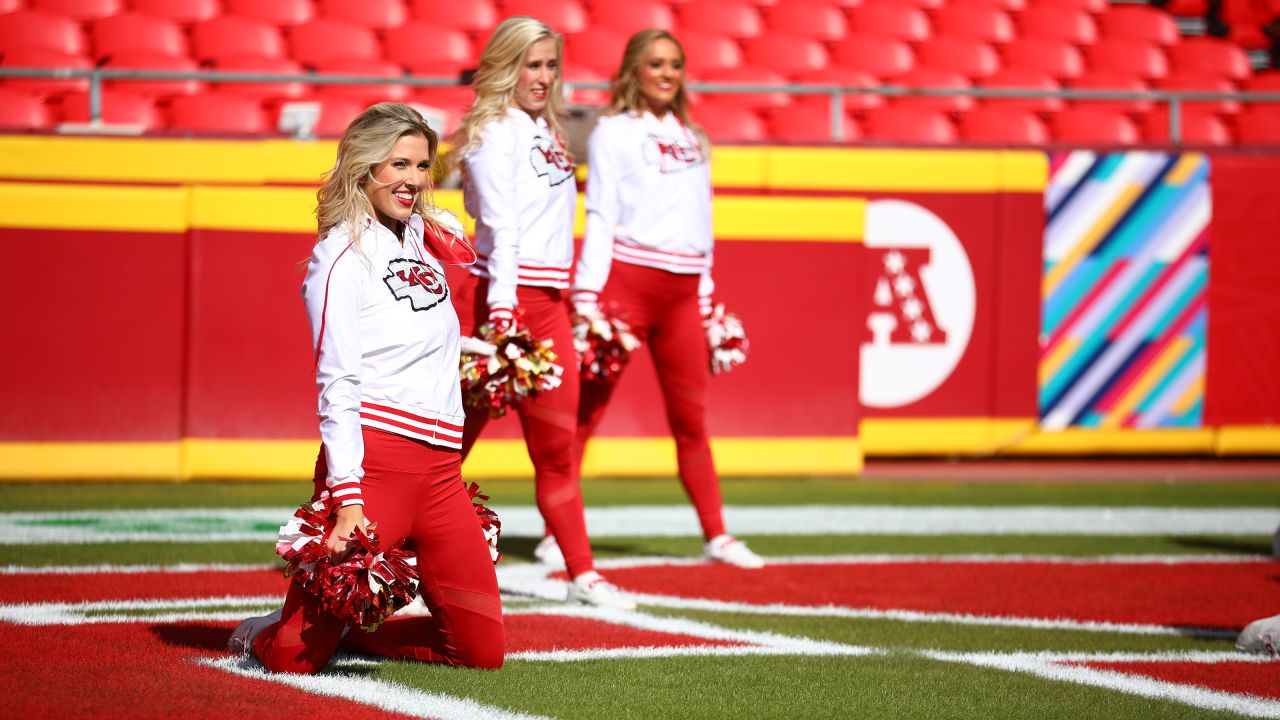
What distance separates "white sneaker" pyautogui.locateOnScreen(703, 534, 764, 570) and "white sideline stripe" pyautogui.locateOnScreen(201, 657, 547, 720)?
2.13 m

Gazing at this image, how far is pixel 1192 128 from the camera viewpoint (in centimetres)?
1109

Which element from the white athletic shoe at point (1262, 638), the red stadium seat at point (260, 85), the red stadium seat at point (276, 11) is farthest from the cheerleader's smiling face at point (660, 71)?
the red stadium seat at point (276, 11)

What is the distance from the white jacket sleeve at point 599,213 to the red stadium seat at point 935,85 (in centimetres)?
567

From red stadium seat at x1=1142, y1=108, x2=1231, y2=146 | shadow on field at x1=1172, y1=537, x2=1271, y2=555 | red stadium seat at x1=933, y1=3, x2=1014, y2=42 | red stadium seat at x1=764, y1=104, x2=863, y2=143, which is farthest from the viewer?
red stadium seat at x1=933, y1=3, x2=1014, y2=42

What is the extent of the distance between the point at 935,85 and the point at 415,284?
783 cm

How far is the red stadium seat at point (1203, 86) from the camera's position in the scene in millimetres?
11289

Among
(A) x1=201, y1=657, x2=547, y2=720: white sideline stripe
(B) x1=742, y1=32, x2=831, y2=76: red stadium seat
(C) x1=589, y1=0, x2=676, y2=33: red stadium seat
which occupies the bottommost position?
(A) x1=201, y1=657, x2=547, y2=720: white sideline stripe

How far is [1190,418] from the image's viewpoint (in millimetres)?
8695

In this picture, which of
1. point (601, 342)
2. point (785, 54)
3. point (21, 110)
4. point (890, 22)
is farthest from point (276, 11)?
point (601, 342)

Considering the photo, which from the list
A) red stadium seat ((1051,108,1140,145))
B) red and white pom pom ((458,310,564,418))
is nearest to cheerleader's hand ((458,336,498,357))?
red and white pom pom ((458,310,564,418))

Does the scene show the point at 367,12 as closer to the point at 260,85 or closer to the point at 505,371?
the point at 260,85

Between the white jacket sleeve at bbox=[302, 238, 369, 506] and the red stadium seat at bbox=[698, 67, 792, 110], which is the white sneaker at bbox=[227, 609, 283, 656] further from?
the red stadium seat at bbox=[698, 67, 792, 110]

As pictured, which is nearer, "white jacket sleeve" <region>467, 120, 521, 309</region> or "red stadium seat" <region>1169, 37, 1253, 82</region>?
"white jacket sleeve" <region>467, 120, 521, 309</region>

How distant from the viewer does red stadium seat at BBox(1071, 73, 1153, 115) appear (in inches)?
440
